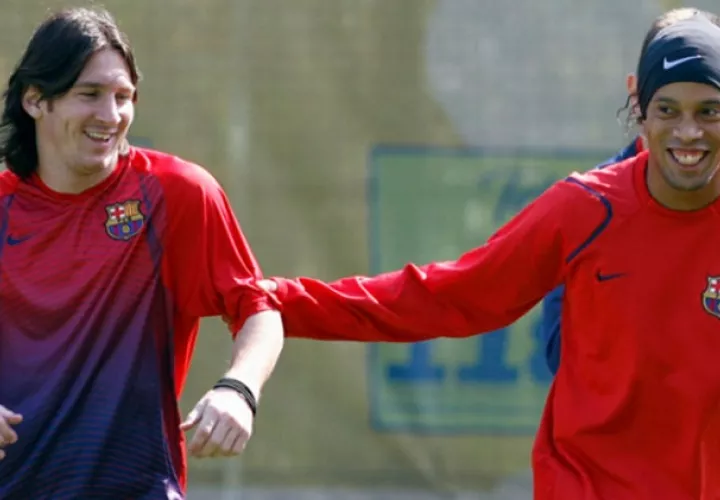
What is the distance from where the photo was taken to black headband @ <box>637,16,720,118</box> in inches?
154

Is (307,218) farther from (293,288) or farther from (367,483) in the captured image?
(293,288)

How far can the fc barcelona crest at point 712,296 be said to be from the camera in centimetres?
390

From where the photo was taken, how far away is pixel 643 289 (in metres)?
3.92

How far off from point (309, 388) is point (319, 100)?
1.30m

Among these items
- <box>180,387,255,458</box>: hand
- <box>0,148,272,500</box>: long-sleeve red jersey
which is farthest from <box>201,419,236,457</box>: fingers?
<box>0,148,272,500</box>: long-sleeve red jersey

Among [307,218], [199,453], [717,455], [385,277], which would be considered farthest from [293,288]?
[307,218]

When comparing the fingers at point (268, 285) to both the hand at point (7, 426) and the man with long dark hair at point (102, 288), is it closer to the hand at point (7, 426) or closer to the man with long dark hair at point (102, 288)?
the man with long dark hair at point (102, 288)

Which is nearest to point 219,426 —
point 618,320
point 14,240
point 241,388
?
point 241,388

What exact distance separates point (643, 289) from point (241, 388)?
102cm

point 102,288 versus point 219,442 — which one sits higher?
point 102,288

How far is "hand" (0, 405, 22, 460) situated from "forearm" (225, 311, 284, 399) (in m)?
0.52

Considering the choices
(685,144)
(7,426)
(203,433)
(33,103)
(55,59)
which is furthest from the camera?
(33,103)

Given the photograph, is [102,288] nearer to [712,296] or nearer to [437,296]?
[437,296]

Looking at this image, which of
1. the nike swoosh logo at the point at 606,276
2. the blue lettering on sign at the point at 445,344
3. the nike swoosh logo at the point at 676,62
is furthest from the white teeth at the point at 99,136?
the blue lettering on sign at the point at 445,344
